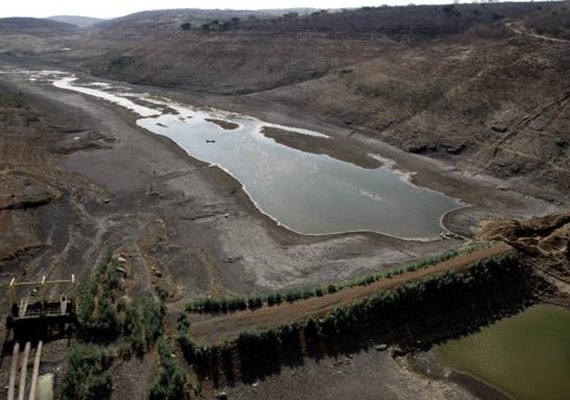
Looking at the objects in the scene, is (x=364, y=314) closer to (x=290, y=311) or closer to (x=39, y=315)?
(x=290, y=311)

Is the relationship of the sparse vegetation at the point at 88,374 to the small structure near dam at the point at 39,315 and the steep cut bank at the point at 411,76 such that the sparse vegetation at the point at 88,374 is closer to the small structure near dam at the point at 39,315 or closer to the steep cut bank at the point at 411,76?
the small structure near dam at the point at 39,315

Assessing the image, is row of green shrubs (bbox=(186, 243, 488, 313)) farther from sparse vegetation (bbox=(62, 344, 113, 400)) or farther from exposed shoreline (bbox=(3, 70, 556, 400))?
sparse vegetation (bbox=(62, 344, 113, 400))

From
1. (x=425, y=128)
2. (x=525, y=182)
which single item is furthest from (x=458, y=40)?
(x=525, y=182)

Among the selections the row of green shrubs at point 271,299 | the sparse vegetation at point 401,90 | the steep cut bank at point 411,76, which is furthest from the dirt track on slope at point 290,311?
the sparse vegetation at point 401,90

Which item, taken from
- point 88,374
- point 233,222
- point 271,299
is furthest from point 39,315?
point 233,222

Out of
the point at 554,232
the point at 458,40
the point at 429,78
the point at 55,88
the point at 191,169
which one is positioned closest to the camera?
the point at 554,232

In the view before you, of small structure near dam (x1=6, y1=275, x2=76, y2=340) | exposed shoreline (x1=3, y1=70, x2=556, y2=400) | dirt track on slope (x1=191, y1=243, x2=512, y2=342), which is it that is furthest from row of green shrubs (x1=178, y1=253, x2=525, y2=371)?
small structure near dam (x1=6, y1=275, x2=76, y2=340)

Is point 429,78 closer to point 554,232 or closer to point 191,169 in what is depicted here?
point 191,169
